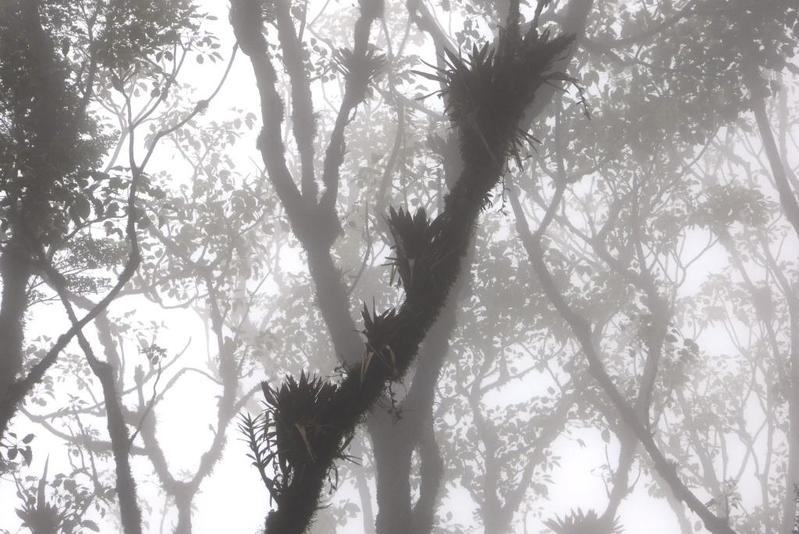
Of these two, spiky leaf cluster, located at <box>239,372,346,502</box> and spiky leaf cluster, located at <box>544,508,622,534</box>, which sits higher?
spiky leaf cluster, located at <box>544,508,622,534</box>

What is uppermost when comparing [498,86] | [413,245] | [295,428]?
[498,86]

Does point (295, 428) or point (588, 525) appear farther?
point (588, 525)

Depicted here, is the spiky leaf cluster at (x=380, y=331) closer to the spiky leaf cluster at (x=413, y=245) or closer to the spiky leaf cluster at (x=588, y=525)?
the spiky leaf cluster at (x=413, y=245)

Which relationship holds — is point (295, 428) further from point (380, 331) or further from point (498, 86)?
point (498, 86)

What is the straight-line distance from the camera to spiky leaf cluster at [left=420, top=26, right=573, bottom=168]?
3898 mm

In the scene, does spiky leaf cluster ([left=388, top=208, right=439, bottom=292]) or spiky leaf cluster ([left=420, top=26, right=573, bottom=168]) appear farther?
spiky leaf cluster ([left=420, top=26, right=573, bottom=168])

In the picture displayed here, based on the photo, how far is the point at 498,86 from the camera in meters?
3.89

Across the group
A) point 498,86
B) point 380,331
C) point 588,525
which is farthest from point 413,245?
point 588,525

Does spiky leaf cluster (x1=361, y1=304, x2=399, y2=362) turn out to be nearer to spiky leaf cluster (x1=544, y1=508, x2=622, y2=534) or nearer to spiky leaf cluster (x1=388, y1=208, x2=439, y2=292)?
spiky leaf cluster (x1=388, y1=208, x2=439, y2=292)

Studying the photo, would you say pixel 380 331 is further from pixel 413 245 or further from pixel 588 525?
pixel 588 525

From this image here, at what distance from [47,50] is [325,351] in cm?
1071

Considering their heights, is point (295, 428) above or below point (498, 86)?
below

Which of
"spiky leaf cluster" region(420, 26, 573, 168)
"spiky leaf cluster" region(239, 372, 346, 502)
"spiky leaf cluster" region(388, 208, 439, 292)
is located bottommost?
"spiky leaf cluster" region(239, 372, 346, 502)

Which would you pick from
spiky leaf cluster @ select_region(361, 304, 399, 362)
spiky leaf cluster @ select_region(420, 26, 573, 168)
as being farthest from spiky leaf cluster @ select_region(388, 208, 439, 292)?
spiky leaf cluster @ select_region(420, 26, 573, 168)
